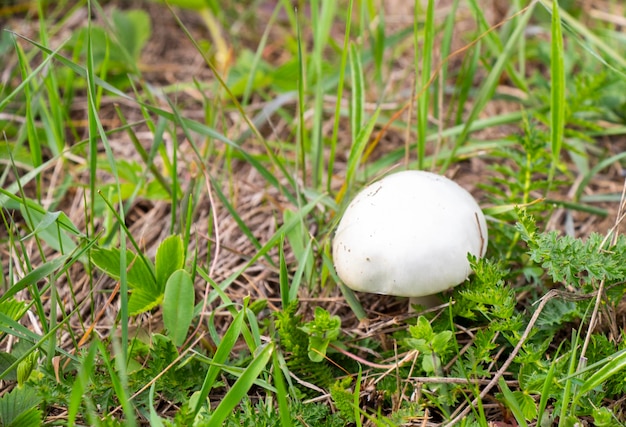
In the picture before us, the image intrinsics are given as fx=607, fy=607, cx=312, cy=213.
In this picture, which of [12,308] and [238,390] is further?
[12,308]

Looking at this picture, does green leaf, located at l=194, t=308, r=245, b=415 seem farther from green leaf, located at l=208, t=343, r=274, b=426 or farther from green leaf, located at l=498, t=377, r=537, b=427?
green leaf, located at l=498, t=377, r=537, b=427

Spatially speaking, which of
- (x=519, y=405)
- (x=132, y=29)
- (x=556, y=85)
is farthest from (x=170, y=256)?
(x=132, y=29)

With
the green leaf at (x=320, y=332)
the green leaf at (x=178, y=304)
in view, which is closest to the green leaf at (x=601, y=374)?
the green leaf at (x=320, y=332)

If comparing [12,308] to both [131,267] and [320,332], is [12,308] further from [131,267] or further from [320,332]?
[320,332]

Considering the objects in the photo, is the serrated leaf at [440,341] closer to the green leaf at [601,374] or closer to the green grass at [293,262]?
the green grass at [293,262]

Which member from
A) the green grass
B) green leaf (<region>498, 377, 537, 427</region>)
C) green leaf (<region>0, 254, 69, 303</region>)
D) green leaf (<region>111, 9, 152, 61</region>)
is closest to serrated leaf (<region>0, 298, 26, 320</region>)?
the green grass

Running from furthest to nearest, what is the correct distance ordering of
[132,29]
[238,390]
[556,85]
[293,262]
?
[132,29] → [293,262] → [556,85] → [238,390]
